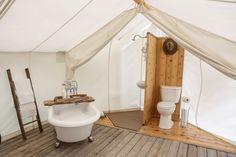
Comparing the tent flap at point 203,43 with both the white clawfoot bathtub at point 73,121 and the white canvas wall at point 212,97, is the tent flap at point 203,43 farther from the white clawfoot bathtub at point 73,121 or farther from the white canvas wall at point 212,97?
the white clawfoot bathtub at point 73,121

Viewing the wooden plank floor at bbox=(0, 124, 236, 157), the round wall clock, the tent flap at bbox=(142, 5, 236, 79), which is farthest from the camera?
the round wall clock

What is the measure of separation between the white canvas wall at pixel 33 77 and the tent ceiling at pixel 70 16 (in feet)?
0.64

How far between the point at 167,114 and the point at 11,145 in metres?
2.63

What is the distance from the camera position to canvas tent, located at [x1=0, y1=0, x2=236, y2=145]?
2062mm

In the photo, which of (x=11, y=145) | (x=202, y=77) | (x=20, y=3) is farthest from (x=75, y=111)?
(x=202, y=77)

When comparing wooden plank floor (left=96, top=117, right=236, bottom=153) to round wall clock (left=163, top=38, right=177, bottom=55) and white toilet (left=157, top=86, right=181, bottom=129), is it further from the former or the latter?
round wall clock (left=163, top=38, right=177, bottom=55)

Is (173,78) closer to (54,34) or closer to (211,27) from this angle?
(211,27)

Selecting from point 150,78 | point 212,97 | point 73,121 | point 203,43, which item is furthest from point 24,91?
point 212,97

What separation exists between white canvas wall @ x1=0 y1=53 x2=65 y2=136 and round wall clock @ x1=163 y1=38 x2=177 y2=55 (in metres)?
2.17

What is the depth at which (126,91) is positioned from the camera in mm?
4570

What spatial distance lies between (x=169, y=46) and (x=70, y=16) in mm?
2118

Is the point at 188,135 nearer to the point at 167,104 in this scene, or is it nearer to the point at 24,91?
the point at 167,104

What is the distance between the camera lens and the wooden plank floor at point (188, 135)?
2791 mm

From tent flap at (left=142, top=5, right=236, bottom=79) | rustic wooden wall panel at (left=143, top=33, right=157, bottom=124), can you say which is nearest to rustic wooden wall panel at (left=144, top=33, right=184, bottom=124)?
rustic wooden wall panel at (left=143, top=33, right=157, bottom=124)
